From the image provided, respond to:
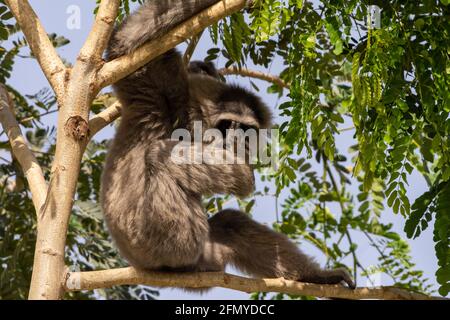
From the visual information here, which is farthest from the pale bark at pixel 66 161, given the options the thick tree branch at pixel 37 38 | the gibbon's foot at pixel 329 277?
the gibbon's foot at pixel 329 277

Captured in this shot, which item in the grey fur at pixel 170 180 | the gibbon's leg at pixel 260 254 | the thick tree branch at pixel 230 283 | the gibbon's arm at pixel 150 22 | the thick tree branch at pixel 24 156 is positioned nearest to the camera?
the thick tree branch at pixel 24 156

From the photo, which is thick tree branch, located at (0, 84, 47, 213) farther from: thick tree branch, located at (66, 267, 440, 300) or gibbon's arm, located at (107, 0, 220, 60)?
gibbon's arm, located at (107, 0, 220, 60)

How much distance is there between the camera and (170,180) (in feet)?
15.1

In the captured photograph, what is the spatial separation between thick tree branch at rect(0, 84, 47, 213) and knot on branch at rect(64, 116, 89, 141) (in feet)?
1.57

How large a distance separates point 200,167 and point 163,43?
40.9 inches

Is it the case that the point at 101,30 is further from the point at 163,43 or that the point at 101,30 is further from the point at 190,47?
the point at 190,47

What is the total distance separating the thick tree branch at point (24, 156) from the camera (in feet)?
12.9

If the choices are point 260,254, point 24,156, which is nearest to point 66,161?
point 24,156

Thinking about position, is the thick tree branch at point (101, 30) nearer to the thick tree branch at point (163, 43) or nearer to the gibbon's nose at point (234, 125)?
the thick tree branch at point (163, 43)

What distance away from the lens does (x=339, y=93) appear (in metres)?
6.68

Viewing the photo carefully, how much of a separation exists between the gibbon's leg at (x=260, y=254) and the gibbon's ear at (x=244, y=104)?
2.57 feet

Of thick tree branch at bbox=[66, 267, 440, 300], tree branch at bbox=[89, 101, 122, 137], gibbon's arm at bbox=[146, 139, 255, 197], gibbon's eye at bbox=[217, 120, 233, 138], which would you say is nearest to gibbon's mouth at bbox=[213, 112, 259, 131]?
gibbon's eye at bbox=[217, 120, 233, 138]

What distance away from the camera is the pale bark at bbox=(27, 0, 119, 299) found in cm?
347
